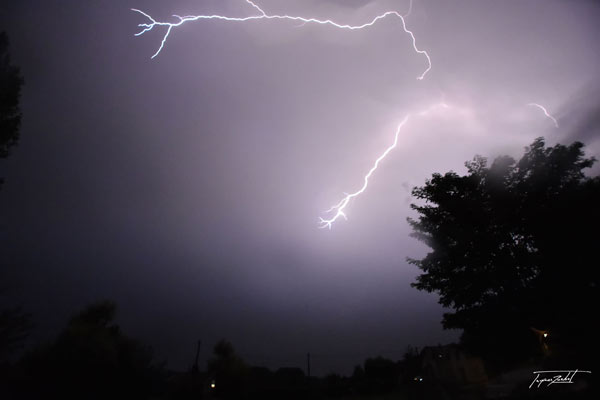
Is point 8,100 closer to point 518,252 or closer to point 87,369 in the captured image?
point 87,369

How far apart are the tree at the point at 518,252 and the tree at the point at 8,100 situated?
18357 mm

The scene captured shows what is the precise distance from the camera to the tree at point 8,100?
1098cm

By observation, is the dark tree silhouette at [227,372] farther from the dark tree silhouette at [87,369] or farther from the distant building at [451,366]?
the distant building at [451,366]

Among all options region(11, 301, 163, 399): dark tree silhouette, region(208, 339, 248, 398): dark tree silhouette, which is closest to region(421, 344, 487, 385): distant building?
region(208, 339, 248, 398): dark tree silhouette

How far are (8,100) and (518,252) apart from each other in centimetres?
2157

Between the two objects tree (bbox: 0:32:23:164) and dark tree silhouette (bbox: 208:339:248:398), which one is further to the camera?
dark tree silhouette (bbox: 208:339:248:398)

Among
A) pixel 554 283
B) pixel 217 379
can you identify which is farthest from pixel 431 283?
pixel 217 379

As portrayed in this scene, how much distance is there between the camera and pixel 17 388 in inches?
500

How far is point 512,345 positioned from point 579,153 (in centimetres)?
784

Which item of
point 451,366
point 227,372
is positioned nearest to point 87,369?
point 227,372

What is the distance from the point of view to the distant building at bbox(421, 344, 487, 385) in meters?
34.5

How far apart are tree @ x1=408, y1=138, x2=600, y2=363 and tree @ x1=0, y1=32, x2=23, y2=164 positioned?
1836cm

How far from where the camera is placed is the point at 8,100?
11070 millimetres

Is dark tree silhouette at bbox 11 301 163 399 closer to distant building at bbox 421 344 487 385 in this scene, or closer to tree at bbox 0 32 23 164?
tree at bbox 0 32 23 164
